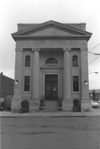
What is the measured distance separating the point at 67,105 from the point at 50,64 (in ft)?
20.4

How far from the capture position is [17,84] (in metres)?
27.9

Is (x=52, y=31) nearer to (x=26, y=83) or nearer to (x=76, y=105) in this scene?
(x=26, y=83)

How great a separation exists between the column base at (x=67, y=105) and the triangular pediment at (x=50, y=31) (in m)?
8.60

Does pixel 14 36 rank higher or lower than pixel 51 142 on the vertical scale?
higher

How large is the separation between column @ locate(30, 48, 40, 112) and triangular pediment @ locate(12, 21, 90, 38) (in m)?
2.32

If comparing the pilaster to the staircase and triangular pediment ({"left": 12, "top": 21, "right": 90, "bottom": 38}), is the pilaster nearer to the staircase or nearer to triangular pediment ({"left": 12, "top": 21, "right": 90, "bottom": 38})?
the staircase

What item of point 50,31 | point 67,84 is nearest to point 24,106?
point 67,84

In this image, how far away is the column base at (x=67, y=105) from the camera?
26.6 metres

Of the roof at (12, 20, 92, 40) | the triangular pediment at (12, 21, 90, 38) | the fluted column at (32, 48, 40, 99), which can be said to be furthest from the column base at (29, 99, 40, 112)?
the triangular pediment at (12, 21, 90, 38)

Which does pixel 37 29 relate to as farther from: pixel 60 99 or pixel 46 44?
pixel 60 99

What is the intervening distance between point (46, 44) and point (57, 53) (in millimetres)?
2339

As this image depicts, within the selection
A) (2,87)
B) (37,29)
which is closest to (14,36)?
(37,29)

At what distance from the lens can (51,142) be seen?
807 cm

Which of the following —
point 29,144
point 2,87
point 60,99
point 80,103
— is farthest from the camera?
point 2,87
